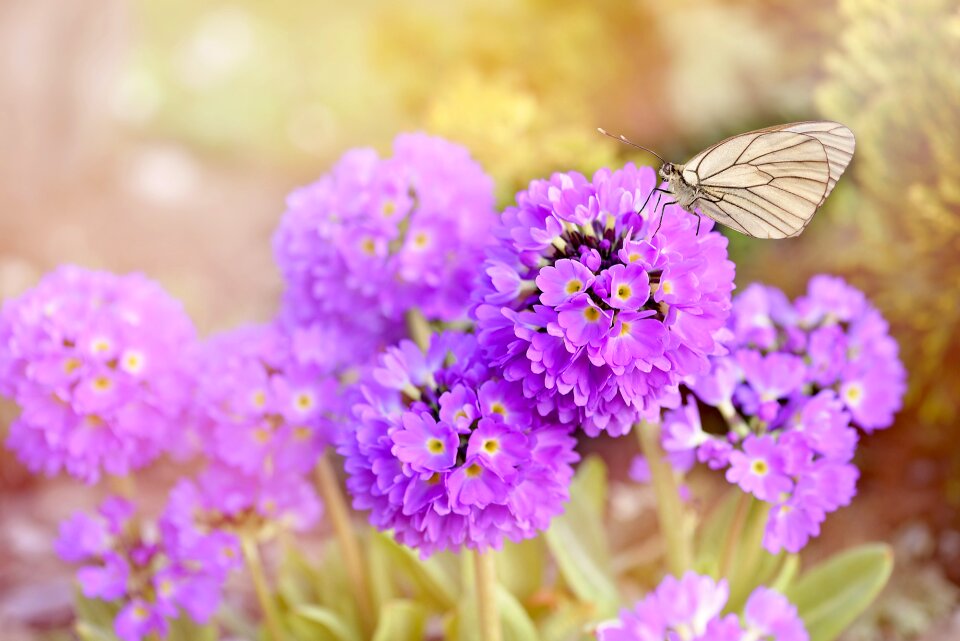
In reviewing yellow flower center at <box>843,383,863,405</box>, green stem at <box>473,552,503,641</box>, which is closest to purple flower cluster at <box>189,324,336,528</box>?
green stem at <box>473,552,503,641</box>

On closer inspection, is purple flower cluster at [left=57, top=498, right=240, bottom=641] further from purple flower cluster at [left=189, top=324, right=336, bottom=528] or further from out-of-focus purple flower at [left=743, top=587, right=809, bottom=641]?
out-of-focus purple flower at [left=743, top=587, right=809, bottom=641]

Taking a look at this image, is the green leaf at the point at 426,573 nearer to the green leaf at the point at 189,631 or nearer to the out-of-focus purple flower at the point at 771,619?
the green leaf at the point at 189,631

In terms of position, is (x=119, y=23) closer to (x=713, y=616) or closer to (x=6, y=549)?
(x=6, y=549)

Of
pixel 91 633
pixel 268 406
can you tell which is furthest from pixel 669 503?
pixel 91 633

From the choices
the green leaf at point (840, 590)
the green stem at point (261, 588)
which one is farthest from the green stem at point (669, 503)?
the green stem at point (261, 588)

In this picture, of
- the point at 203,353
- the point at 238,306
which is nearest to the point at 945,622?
the point at 203,353

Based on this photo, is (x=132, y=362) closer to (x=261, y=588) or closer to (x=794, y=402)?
(x=261, y=588)
